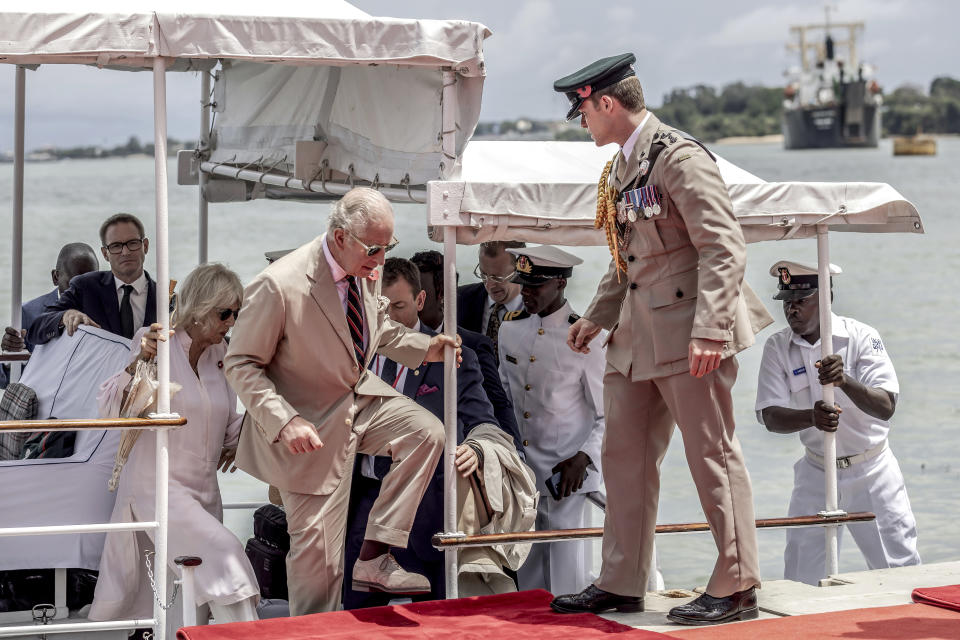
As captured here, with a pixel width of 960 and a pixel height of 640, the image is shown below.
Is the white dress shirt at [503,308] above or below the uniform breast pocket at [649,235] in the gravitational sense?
below

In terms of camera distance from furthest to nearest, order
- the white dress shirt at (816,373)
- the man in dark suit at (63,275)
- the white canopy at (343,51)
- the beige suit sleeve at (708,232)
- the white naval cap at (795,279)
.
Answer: the man in dark suit at (63,275) < the white dress shirt at (816,373) < the white naval cap at (795,279) < the white canopy at (343,51) < the beige suit sleeve at (708,232)

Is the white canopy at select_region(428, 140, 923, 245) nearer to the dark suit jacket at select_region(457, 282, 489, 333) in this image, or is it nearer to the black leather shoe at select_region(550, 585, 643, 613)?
the dark suit jacket at select_region(457, 282, 489, 333)

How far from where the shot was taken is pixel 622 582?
4.97 m

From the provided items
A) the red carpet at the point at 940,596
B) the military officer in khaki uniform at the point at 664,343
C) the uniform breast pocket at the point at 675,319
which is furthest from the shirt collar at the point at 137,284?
the red carpet at the point at 940,596

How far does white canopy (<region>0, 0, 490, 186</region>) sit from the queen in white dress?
923 millimetres

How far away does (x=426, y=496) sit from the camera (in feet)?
19.1

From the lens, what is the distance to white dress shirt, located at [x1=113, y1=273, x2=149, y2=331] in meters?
6.65

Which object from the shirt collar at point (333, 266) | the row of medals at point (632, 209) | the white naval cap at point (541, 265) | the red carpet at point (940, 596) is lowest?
the red carpet at point (940, 596)

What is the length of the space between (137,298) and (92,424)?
1.80 metres

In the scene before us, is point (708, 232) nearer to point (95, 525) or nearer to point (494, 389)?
point (494, 389)

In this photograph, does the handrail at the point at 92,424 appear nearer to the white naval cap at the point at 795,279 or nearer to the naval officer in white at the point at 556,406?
the naval officer in white at the point at 556,406

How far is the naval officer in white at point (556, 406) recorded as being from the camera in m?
6.62

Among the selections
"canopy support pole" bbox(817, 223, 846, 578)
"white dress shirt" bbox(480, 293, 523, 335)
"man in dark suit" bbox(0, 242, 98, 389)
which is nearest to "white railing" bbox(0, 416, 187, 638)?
"white dress shirt" bbox(480, 293, 523, 335)

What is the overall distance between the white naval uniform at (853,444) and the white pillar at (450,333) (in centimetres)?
252
